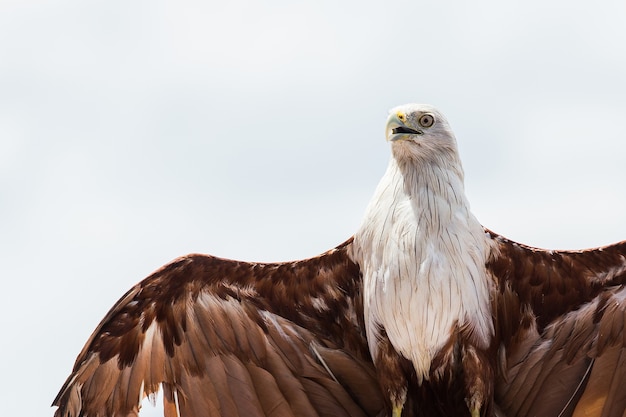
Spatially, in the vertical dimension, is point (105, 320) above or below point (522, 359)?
above

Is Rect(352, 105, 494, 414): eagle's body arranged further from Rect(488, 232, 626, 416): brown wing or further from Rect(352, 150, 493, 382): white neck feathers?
Rect(488, 232, 626, 416): brown wing

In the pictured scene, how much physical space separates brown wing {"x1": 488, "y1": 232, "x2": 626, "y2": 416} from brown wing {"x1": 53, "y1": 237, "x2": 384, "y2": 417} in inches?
53.7

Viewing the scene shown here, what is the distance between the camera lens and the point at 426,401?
11.1m

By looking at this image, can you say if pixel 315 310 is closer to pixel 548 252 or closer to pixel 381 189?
pixel 381 189

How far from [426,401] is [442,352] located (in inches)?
19.2


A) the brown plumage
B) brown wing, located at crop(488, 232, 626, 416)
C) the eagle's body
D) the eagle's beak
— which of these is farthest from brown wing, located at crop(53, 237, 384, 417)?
brown wing, located at crop(488, 232, 626, 416)

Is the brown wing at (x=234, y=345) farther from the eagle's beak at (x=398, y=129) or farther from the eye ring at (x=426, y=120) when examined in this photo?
the eye ring at (x=426, y=120)

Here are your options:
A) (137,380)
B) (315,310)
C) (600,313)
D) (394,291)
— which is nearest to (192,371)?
(137,380)

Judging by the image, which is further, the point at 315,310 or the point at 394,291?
the point at 315,310

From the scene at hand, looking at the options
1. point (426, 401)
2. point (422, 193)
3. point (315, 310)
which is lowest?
point (426, 401)

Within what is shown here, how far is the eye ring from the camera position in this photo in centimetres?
1117

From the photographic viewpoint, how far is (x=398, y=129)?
11.1 meters

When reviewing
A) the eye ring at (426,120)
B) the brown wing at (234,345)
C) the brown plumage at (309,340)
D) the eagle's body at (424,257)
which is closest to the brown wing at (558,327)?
the brown plumage at (309,340)

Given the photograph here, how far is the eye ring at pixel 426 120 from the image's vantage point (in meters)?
11.2
